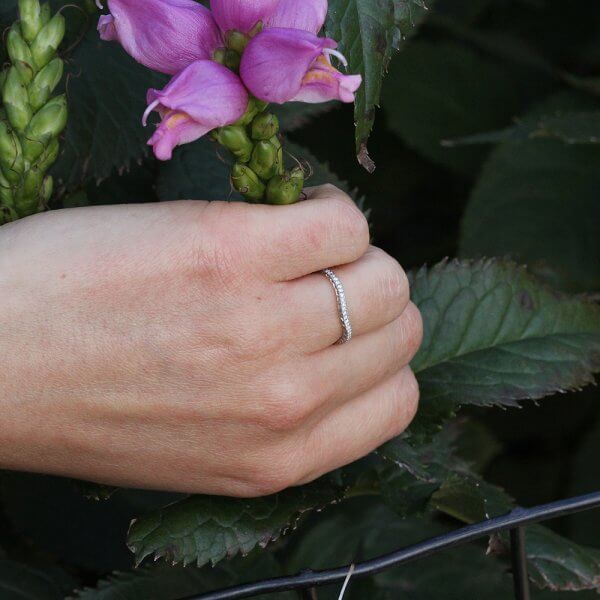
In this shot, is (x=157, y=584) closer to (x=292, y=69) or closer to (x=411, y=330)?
(x=411, y=330)

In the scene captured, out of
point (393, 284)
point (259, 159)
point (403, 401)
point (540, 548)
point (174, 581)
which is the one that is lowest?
point (174, 581)

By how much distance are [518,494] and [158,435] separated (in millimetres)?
985

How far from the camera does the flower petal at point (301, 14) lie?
0.56m

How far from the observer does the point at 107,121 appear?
0.83 meters

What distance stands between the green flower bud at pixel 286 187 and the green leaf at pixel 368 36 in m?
0.04

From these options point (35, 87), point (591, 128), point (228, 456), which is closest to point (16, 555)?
point (228, 456)

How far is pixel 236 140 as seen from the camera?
0.56 metres

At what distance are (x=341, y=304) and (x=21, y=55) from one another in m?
0.26

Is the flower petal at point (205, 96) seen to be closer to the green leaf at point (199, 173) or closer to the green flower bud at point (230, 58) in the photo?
the green flower bud at point (230, 58)

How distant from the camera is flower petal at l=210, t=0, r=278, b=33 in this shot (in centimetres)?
56

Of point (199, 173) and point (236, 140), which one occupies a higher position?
point (236, 140)

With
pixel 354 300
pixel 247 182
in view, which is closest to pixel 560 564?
pixel 354 300

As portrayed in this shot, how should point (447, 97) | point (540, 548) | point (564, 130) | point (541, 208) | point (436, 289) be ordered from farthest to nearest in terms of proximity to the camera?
1. point (447, 97)
2. point (541, 208)
3. point (564, 130)
4. point (436, 289)
5. point (540, 548)

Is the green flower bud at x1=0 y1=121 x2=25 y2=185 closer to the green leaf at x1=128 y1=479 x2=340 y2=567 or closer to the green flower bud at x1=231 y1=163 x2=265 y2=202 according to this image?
the green flower bud at x1=231 y1=163 x2=265 y2=202
